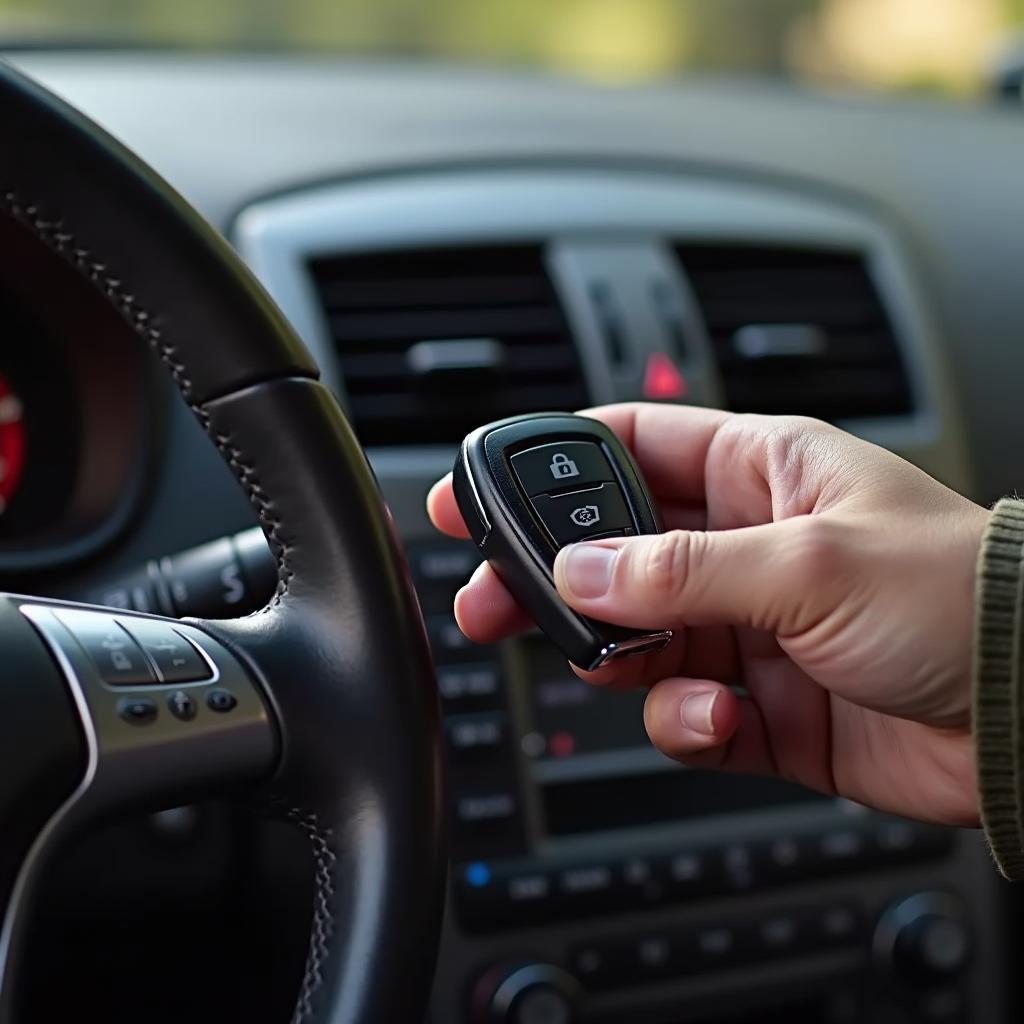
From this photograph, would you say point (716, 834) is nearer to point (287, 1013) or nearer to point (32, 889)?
point (287, 1013)

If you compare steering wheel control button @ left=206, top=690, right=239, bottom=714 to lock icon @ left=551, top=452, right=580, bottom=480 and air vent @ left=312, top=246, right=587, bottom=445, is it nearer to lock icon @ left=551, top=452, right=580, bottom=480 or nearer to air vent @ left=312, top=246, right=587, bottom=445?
lock icon @ left=551, top=452, right=580, bottom=480

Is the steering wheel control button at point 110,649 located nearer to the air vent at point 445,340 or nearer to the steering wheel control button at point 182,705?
the steering wheel control button at point 182,705

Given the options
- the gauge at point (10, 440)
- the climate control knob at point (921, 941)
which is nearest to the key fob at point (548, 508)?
the gauge at point (10, 440)

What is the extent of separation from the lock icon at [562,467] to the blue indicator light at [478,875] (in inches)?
19.1

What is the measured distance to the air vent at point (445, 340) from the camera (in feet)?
4.06

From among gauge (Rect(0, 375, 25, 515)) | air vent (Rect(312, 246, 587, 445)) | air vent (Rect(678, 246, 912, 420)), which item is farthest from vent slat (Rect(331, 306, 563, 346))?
gauge (Rect(0, 375, 25, 515))

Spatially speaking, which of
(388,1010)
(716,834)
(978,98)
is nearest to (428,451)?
(716,834)

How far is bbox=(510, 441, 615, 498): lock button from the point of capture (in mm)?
785

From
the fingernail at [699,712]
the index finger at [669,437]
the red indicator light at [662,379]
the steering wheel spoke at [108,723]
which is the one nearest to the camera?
the steering wheel spoke at [108,723]

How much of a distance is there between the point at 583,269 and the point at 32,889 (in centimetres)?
81

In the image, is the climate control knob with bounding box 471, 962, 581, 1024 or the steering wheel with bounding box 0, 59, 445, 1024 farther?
the climate control knob with bounding box 471, 962, 581, 1024

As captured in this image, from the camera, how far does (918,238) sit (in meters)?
1.49

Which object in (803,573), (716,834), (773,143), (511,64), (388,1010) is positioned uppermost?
(511,64)

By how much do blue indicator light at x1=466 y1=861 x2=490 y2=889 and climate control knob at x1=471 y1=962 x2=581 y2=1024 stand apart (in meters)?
0.07
